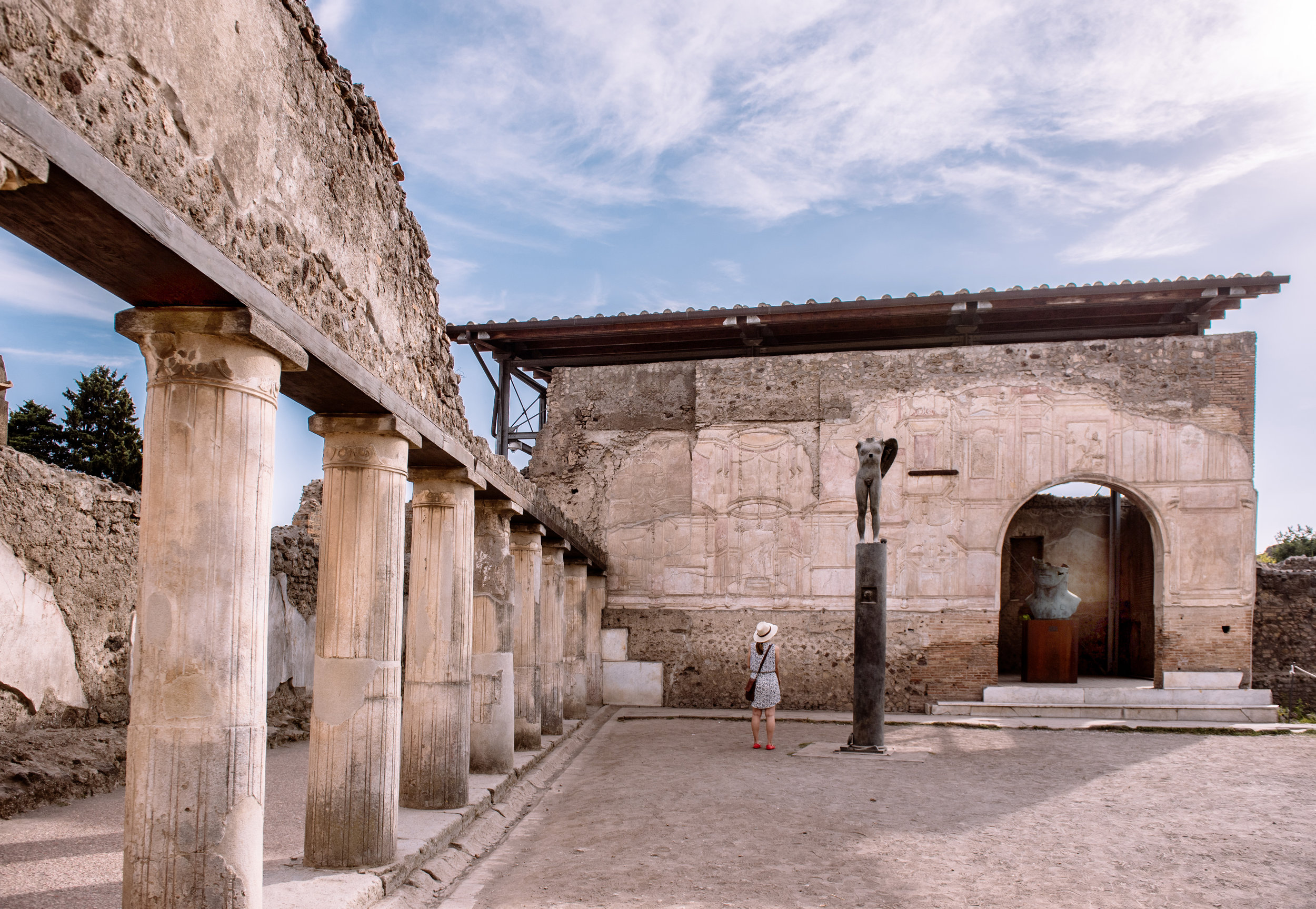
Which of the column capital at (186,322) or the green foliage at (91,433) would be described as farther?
the green foliage at (91,433)

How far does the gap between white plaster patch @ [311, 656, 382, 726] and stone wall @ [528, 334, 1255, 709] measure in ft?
30.7

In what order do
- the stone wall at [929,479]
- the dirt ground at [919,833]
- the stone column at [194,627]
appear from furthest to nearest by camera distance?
the stone wall at [929,479] → the dirt ground at [919,833] → the stone column at [194,627]

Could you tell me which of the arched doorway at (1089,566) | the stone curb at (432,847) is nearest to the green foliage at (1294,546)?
the arched doorway at (1089,566)

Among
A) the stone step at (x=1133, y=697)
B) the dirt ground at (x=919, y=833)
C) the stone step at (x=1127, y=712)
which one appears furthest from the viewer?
the stone step at (x=1133, y=697)

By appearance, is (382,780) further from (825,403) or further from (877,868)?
(825,403)

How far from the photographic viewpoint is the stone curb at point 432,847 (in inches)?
163

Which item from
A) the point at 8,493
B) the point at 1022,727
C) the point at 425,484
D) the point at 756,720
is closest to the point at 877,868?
the point at 425,484

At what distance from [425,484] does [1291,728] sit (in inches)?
417

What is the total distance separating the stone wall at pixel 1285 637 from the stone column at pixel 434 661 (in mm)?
13005

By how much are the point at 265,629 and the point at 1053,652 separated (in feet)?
41.5

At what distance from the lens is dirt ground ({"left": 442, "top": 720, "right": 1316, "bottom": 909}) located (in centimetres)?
480

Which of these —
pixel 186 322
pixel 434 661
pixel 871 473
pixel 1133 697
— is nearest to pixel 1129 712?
pixel 1133 697

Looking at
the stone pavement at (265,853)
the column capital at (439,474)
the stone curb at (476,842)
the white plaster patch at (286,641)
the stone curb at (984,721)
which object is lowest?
the stone curb at (984,721)

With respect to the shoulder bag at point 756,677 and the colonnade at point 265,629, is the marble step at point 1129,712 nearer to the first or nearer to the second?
the shoulder bag at point 756,677
